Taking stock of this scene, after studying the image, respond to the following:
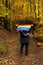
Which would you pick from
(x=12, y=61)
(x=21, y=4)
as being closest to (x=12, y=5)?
(x=21, y=4)

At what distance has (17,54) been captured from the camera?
13.2m

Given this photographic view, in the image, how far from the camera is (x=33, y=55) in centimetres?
1345

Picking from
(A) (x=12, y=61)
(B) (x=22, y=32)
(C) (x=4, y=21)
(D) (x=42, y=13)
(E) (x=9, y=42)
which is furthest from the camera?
(D) (x=42, y=13)

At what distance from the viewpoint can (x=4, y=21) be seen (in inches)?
682

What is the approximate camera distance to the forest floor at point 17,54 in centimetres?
1211

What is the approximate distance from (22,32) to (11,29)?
4.49 m

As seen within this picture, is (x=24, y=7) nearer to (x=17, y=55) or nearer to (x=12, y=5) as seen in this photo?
(x=12, y=5)

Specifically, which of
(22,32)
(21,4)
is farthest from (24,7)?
(22,32)

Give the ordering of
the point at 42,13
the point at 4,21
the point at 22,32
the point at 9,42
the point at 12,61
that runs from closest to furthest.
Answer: the point at 12,61 < the point at 22,32 < the point at 9,42 < the point at 4,21 < the point at 42,13

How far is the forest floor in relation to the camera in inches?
477

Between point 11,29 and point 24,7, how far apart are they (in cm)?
186

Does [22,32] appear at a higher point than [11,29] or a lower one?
higher

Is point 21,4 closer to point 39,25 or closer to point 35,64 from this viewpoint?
point 39,25

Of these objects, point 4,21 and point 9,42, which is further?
point 4,21
